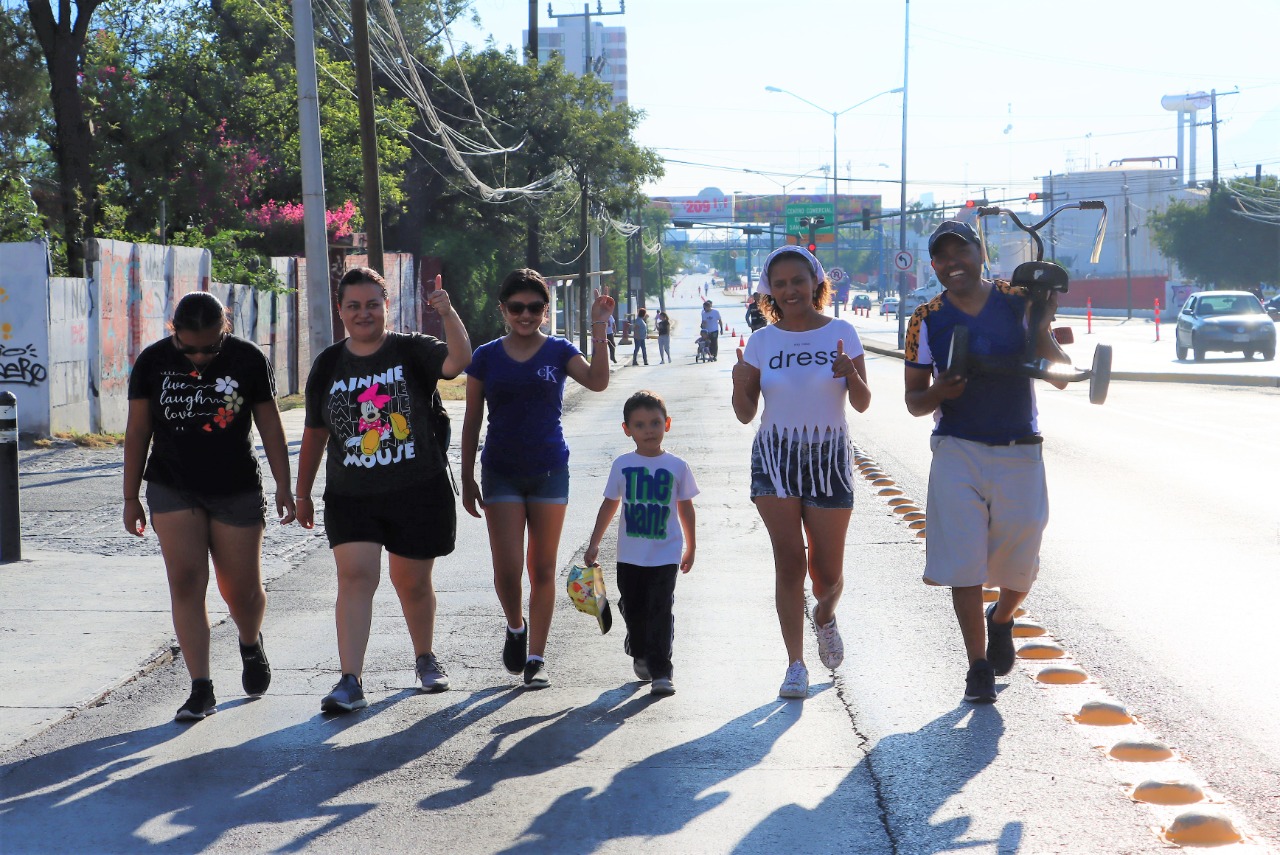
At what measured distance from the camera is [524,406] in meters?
5.73

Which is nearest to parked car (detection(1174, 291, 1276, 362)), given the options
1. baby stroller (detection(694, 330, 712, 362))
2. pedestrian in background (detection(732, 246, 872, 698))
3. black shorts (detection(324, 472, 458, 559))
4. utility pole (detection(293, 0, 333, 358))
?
baby stroller (detection(694, 330, 712, 362))

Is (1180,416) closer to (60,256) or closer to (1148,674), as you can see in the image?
(1148,674)

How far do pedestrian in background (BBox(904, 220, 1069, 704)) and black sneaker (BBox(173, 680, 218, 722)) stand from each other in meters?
2.75

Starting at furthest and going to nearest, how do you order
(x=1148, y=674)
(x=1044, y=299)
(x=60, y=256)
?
(x=60, y=256) < (x=1148, y=674) < (x=1044, y=299)

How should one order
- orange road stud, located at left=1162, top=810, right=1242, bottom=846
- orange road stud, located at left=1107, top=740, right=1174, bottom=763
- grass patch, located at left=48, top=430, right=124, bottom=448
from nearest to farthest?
1. orange road stud, located at left=1162, top=810, right=1242, bottom=846
2. orange road stud, located at left=1107, top=740, right=1174, bottom=763
3. grass patch, located at left=48, top=430, right=124, bottom=448

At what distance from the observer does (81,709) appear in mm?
5598

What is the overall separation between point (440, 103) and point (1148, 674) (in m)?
38.8

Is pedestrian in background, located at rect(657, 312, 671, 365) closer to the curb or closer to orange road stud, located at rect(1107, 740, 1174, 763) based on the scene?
the curb

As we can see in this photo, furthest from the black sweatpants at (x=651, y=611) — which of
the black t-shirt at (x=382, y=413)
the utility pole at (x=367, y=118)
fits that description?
the utility pole at (x=367, y=118)

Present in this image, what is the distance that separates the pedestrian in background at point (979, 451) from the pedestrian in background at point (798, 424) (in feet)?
0.99

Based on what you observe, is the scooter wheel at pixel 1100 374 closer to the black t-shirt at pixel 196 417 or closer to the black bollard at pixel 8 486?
the black t-shirt at pixel 196 417

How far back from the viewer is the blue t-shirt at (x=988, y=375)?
5.41 meters

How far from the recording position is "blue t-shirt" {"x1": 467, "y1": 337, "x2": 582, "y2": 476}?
572 cm

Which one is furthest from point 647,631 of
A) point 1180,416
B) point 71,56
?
point 71,56
